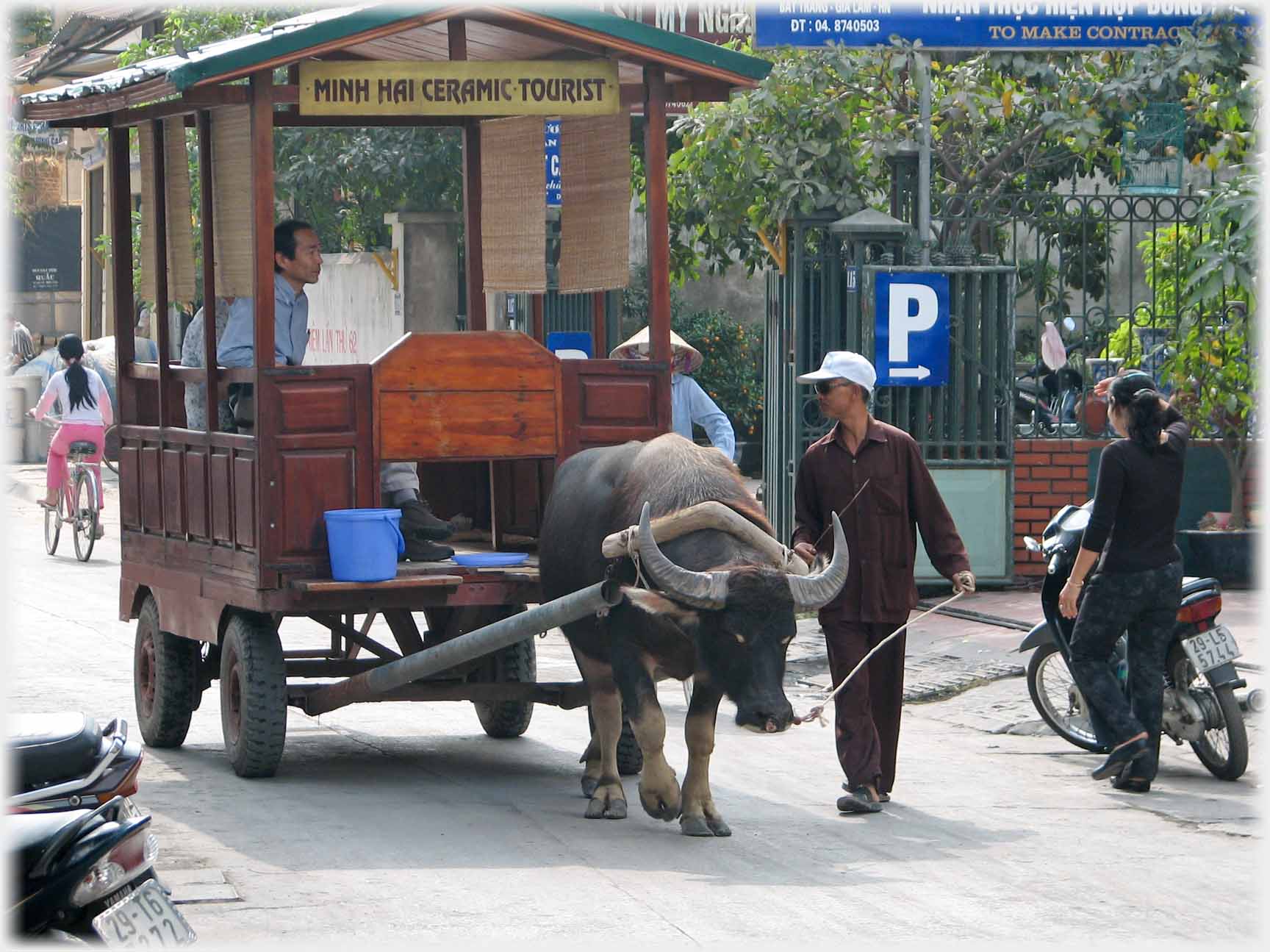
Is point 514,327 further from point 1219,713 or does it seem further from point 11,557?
point 1219,713

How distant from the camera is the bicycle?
16750 mm

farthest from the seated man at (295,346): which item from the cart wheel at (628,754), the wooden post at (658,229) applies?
the wooden post at (658,229)

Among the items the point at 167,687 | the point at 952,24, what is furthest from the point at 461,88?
the point at 952,24

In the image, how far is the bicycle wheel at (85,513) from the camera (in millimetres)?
16719

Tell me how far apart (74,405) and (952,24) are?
8781 millimetres

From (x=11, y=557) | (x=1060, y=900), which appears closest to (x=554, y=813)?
(x=1060, y=900)

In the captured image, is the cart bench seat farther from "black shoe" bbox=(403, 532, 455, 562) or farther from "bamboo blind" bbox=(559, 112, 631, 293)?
"bamboo blind" bbox=(559, 112, 631, 293)

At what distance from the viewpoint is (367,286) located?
73.3 feet

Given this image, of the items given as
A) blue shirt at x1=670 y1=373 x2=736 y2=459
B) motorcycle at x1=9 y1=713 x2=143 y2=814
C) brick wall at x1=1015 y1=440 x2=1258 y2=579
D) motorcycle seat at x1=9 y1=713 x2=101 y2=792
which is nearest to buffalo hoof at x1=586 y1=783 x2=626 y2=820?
motorcycle at x1=9 y1=713 x2=143 y2=814

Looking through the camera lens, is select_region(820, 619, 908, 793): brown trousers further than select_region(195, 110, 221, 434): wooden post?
No

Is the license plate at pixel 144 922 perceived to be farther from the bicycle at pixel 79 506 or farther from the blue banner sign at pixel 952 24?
the bicycle at pixel 79 506

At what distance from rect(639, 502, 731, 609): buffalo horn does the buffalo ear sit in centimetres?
13

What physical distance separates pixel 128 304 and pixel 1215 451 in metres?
7.82

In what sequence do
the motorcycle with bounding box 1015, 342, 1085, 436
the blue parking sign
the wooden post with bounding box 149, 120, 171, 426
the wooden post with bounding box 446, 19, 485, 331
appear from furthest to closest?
the motorcycle with bounding box 1015, 342, 1085, 436 → the blue parking sign → the wooden post with bounding box 446, 19, 485, 331 → the wooden post with bounding box 149, 120, 171, 426
